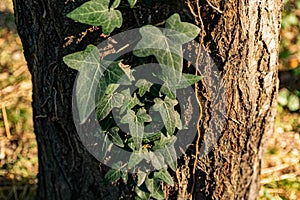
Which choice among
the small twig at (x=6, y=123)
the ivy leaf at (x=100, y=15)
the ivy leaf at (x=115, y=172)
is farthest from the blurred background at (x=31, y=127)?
the ivy leaf at (x=100, y=15)

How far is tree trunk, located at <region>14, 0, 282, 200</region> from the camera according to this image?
4.71 ft

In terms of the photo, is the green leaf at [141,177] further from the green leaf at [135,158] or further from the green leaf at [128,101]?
the green leaf at [128,101]

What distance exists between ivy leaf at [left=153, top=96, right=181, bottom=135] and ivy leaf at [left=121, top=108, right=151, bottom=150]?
4cm

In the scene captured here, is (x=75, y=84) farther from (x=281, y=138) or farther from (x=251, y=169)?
(x=281, y=138)

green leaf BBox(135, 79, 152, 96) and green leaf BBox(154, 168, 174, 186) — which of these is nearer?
green leaf BBox(135, 79, 152, 96)

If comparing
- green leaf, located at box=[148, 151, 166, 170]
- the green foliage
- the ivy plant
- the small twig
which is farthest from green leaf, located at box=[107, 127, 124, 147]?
the green foliage

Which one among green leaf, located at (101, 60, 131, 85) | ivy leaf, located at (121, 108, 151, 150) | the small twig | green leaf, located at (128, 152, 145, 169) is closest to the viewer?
green leaf, located at (101, 60, 131, 85)

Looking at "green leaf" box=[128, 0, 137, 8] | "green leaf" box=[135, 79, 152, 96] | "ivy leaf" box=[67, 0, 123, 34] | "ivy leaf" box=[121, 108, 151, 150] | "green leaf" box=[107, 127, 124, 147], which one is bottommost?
"green leaf" box=[107, 127, 124, 147]

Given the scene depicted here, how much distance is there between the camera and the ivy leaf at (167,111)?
1468mm

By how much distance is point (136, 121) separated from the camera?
149 cm

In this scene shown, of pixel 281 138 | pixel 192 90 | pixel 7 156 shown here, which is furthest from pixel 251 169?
pixel 7 156

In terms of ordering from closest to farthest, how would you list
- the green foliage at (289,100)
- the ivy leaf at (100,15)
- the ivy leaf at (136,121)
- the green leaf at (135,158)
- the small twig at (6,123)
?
1. the ivy leaf at (100,15)
2. the ivy leaf at (136,121)
3. the green leaf at (135,158)
4. the small twig at (6,123)
5. the green foliage at (289,100)

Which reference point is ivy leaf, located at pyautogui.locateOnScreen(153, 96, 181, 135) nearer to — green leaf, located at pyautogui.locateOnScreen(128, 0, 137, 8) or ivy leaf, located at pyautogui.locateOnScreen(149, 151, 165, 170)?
ivy leaf, located at pyautogui.locateOnScreen(149, 151, 165, 170)

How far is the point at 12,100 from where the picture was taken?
2.94 meters
